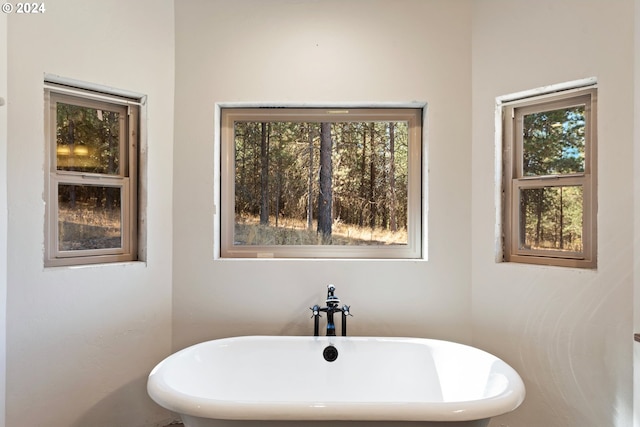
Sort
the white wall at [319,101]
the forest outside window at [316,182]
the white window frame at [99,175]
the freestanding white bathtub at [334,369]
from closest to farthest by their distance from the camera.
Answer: the freestanding white bathtub at [334,369] → the white window frame at [99,175] → the white wall at [319,101] → the forest outside window at [316,182]

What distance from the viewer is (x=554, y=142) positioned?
1823 mm

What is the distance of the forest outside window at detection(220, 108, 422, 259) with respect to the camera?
6.94ft

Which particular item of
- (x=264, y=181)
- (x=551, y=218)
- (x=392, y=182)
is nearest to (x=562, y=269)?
(x=551, y=218)

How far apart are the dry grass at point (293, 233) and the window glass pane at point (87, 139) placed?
756 mm

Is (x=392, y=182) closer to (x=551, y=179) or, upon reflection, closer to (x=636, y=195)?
(x=551, y=179)

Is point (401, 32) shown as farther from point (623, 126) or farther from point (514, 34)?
point (623, 126)

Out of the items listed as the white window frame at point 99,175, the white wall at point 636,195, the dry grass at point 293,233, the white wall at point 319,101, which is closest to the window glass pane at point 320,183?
the dry grass at point 293,233

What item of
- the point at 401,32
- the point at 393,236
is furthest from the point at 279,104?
the point at 393,236

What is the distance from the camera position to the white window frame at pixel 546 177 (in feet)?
5.58

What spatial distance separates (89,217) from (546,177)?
2.35 metres

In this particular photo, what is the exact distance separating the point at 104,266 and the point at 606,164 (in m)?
2.40

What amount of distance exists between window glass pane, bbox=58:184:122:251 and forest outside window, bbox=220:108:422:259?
558 mm

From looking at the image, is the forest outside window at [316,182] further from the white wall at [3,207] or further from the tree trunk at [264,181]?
the white wall at [3,207]

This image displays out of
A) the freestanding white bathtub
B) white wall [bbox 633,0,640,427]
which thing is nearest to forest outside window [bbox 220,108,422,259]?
the freestanding white bathtub
